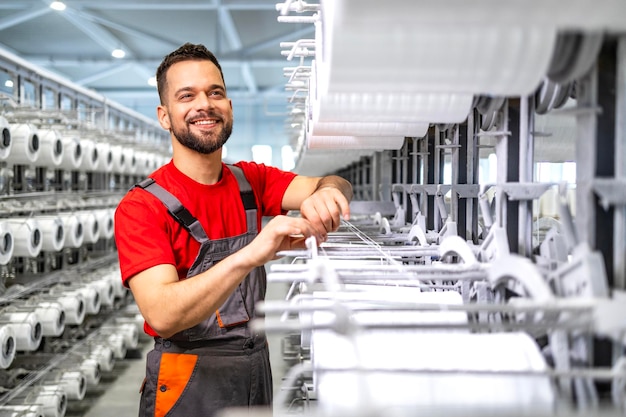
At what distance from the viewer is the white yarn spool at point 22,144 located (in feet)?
12.3

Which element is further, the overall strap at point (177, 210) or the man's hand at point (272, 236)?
the overall strap at point (177, 210)

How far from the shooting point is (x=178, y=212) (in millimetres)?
1805

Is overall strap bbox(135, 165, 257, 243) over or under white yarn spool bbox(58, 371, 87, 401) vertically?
over

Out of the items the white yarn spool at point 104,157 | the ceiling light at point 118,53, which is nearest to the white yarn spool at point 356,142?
the white yarn spool at point 104,157

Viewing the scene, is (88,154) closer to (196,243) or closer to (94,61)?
(196,243)

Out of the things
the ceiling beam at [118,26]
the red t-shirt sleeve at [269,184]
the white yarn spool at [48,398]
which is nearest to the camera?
the red t-shirt sleeve at [269,184]

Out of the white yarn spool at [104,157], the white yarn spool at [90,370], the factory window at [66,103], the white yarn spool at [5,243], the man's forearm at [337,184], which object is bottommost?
the white yarn spool at [90,370]

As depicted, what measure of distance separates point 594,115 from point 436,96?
0.29m

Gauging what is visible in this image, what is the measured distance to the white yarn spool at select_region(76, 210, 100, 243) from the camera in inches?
197

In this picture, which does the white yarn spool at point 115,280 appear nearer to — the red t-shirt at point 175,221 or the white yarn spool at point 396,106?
the red t-shirt at point 175,221

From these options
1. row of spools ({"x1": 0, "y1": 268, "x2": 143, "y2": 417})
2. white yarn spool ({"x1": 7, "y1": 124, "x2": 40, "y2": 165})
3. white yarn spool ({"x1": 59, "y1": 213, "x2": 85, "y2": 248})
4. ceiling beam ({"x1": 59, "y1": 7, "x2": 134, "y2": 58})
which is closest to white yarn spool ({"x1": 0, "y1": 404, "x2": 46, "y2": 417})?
row of spools ({"x1": 0, "y1": 268, "x2": 143, "y2": 417})

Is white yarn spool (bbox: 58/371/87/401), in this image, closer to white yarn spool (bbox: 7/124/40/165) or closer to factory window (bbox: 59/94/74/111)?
white yarn spool (bbox: 7/124/40/165)

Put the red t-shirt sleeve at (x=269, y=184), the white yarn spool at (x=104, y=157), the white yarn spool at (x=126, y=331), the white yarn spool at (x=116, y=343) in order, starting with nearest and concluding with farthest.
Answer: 1. the red t-shirt sleeve at (x=269, y=184)
2. the white yarn spool at (x=104, y=157)
3. the white yarn spool at (x=116, y=343)
4. the white yarn spool at (x=126, y=331)

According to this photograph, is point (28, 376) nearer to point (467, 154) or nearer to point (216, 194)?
point (216, 194)
